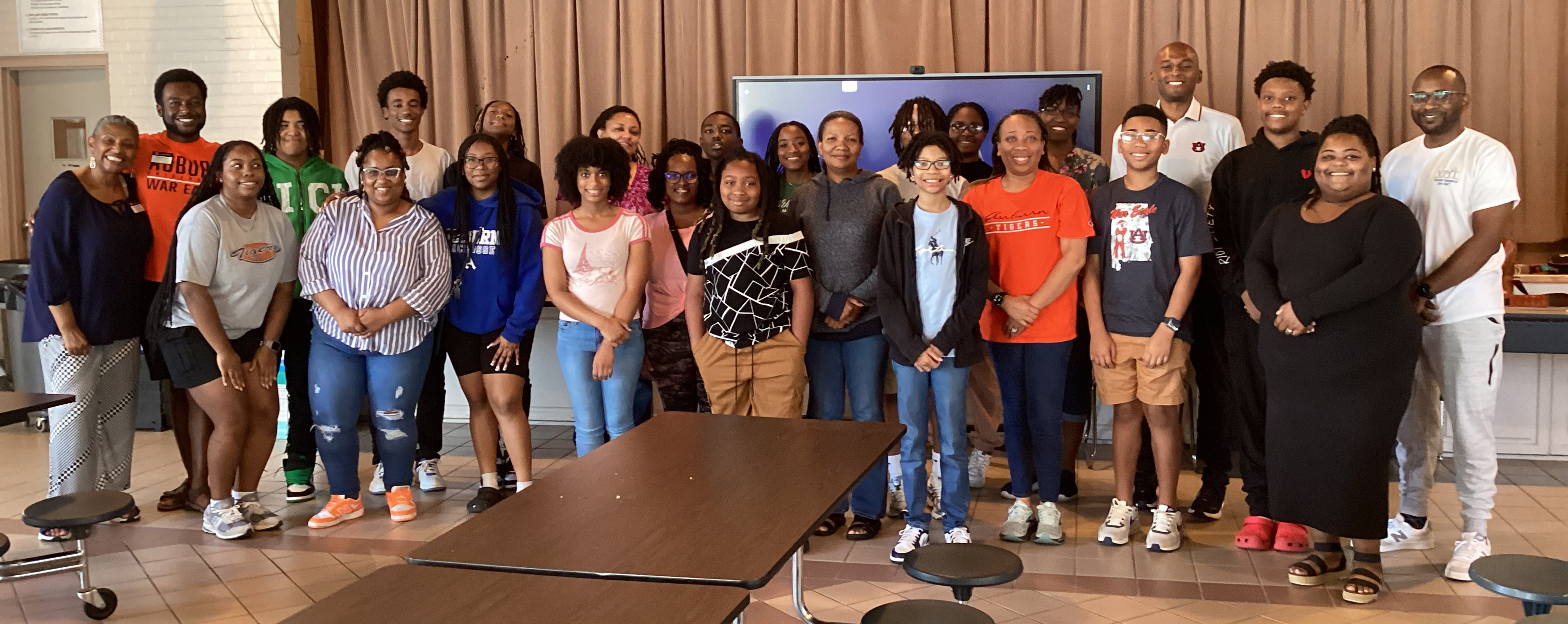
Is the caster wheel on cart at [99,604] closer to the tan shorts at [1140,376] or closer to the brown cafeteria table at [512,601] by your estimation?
the brown cafeteria table at [512,601]

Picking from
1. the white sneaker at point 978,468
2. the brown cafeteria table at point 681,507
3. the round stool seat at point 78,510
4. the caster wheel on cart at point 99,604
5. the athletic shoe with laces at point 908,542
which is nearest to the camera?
the brown cafeteria table at point 681,507

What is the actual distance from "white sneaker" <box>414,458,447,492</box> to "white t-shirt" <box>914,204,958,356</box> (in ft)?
7.32

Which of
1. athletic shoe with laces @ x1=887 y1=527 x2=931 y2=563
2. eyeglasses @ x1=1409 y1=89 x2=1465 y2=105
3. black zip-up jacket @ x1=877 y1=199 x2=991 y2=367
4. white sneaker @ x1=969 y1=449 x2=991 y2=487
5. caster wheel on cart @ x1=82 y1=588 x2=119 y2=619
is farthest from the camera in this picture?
white sneaker @ x1=969 y1=449 x2=991 y2=487

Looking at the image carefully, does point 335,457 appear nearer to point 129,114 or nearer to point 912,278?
point 912,278

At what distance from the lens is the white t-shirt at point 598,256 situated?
4234mm

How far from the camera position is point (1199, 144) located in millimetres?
Result: 4457

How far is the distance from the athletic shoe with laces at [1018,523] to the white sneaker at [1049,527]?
39mm

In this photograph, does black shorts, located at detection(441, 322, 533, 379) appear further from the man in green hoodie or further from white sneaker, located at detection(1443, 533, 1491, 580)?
white sneaker, located at detection(1443, 533, 1491, 580)

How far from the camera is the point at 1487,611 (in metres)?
3.50

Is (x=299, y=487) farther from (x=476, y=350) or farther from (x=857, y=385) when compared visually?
(x=857, y=385)

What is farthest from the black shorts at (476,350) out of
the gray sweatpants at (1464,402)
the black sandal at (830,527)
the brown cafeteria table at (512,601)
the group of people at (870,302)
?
the gray sweatpants at (1464,402)

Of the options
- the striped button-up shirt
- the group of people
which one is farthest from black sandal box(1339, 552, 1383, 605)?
the striped button-up shirt

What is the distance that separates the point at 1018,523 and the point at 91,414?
10.6 ft

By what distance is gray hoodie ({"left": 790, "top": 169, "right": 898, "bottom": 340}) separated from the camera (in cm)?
411
